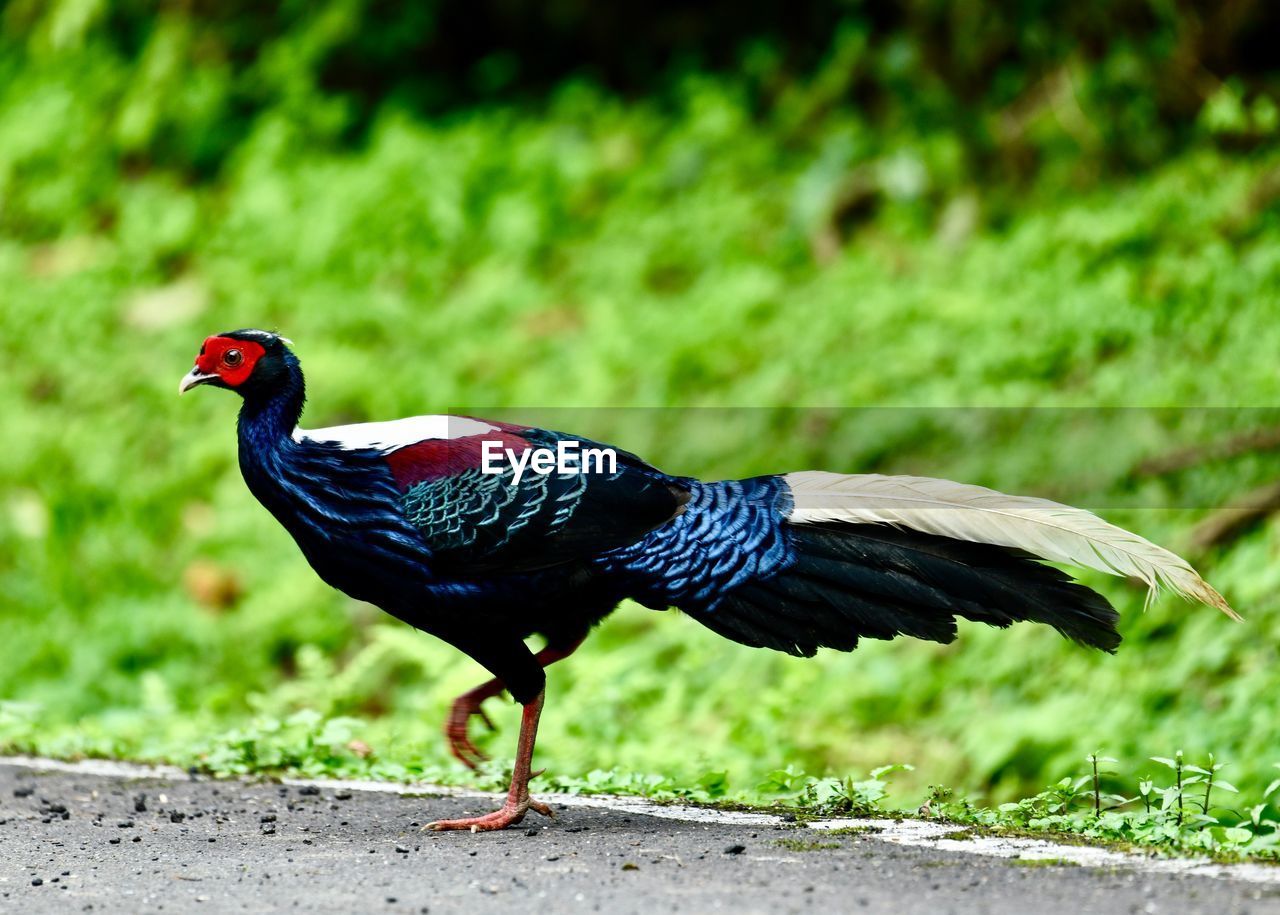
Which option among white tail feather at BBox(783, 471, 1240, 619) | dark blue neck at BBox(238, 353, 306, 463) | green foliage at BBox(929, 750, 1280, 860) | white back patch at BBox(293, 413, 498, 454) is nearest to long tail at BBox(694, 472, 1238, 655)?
white tail feather at BBox(783, 471, 1240, 619)

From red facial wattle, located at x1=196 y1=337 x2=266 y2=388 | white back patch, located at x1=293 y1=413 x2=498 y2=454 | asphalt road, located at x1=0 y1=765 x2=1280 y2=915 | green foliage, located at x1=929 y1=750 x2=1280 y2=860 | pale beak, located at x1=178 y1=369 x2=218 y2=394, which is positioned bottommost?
asphalt road, located at x1=0 y1=765 x2=1280 y2=915

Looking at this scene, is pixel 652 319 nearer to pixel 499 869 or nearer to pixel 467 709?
pixel 467 709

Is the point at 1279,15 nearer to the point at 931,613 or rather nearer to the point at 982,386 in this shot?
the point at 982,386

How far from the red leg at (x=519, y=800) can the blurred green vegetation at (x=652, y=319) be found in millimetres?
930

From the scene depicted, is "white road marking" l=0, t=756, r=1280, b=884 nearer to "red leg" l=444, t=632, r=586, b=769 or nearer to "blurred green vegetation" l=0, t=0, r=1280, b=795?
"blurred green vegetation" l=0, t=0, r=1280, b=795

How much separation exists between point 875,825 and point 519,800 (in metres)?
1.08

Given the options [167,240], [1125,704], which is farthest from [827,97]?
[1125,704]

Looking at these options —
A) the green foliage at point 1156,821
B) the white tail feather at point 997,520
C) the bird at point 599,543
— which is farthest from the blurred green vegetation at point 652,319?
the white tail feather at point 997,520

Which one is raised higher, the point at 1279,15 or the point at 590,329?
the point at 1279,15

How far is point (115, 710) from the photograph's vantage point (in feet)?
28.2

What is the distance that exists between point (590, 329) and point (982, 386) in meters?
2.97

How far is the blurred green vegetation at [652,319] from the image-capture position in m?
6.77

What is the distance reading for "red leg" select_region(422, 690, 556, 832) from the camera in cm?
453

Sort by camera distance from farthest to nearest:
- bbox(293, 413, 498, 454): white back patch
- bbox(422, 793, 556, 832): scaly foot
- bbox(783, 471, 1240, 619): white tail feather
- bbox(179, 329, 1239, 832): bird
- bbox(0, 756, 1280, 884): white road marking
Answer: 1. bbox(293, 413, 498, 454): white back patch
2. bbox(422, 793, 556, 832): scaly foot
3. bbox(179, 329, 1239, 832): bird
4. bbox(783, 471, 1240, 619): white tail feather
5. bbox(0, 756, 1280, 884): white road marking
